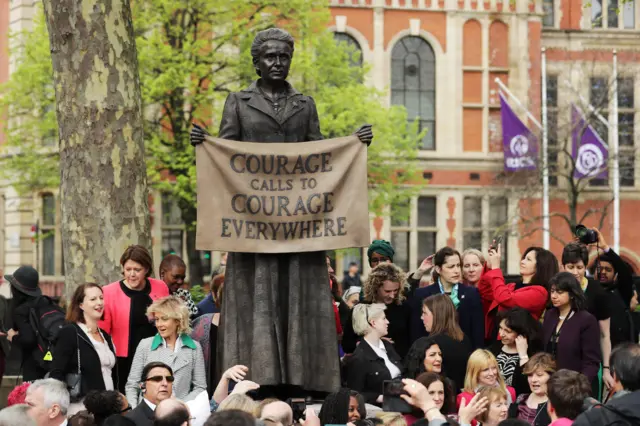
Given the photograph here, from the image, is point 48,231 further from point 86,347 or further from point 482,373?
point 482,373

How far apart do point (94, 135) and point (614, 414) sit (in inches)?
298

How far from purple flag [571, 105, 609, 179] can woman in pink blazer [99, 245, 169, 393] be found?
29.5 meters

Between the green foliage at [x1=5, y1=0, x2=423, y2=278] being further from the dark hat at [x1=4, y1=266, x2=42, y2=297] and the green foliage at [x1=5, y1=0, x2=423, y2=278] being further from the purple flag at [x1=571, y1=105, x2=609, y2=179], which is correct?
the dark hat at [x1=4, y1=266, x2=42, y2=297]

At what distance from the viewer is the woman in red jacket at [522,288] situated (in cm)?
1055

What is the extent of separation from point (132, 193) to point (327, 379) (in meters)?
5.06

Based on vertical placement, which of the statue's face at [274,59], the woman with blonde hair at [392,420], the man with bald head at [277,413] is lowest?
the woman with blonde hair at [392,420]

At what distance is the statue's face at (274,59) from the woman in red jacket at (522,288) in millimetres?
2979

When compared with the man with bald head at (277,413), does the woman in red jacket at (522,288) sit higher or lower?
higher

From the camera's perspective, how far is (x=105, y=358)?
9.46 metres

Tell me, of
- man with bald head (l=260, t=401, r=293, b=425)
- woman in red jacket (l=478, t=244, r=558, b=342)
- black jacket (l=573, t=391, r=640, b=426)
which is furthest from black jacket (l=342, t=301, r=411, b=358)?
black jacket (l=573, t=391, r=640, b=426)

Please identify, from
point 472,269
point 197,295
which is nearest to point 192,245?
point 197,295

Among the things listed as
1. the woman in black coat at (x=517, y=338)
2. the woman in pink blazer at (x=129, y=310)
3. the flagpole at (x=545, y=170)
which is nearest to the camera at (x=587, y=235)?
the woman in black coat at (x=517, y=338)

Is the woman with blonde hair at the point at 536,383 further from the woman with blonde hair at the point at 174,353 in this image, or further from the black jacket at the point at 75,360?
the black jacket at the point at 75,360

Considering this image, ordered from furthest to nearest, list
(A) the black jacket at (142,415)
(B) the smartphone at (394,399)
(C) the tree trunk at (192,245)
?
(C) the tree trunk at (192,245), (A) the black jacket at (142,415), (B) the smartphone at (394,399)
